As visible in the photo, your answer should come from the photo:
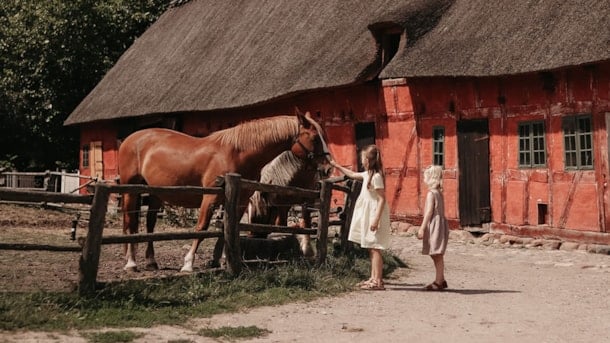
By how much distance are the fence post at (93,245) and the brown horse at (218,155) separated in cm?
188

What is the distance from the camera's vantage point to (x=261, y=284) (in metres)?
7.80

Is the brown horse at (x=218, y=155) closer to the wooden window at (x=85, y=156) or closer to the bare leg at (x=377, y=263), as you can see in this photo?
the bare leg at (x=377, y=263)

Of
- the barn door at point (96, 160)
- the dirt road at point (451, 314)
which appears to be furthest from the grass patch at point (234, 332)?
the barn door at point (96, 160)

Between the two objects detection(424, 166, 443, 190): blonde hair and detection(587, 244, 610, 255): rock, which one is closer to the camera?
detection(424, 166, 443, 190): blonde hair

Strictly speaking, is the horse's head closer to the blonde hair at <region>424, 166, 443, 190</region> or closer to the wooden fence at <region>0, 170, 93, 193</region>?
the blonde hair at <region>424, 166, 443, 190</region>

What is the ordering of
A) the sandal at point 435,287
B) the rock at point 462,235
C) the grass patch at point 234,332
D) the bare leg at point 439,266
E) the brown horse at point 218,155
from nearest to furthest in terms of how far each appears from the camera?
the grass patch at point 234,332
the bare leg at point 439,266
the sandal at point 435,287
the brown horse at point 218,155
the rock at point 462,235

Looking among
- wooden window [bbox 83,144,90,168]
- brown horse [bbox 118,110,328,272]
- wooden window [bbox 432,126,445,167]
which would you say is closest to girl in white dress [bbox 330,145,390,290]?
brown horse [bbox 118,110,328,272]

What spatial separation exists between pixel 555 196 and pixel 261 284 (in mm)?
7725

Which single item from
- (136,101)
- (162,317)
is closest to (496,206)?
(162,317)

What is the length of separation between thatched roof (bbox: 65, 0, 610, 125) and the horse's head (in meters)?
5.57

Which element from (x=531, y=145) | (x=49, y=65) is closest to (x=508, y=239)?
(x=531, y=145)

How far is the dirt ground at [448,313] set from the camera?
6.00 meters

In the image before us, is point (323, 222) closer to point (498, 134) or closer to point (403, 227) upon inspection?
point (498, 134)

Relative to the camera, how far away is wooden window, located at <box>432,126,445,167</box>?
1574 cm
